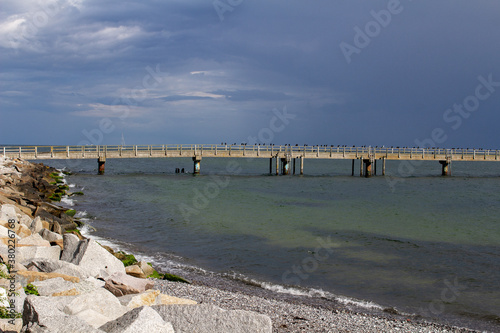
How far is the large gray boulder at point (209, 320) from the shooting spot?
5.62 m

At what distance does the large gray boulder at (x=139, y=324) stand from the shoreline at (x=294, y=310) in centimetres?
302

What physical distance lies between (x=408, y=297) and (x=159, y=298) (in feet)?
22.7

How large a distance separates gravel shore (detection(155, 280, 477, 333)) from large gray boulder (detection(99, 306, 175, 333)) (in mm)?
3057

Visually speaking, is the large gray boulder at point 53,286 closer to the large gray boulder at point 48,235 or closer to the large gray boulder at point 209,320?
the large gray boulder at point 209,320

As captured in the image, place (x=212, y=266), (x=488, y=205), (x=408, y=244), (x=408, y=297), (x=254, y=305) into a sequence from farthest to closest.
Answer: (x=488, y=205)
(x=408, y=244)
(x=212, y=266)
(x=408, y=297)
(x=254, y=305)

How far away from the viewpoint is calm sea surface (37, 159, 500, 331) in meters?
11.1

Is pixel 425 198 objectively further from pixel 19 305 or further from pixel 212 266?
pixel 19 305

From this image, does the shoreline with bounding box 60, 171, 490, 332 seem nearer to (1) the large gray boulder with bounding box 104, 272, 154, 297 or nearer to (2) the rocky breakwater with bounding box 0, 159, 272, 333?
(1) the large gray boulder with bounding box 104, 272, 154, 297

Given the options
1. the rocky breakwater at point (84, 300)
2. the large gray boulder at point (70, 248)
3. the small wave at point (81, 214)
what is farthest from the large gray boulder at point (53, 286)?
the small wave at point (81, 214)

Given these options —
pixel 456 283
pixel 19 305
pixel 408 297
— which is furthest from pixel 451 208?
pixel 19 305

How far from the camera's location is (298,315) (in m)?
8.56

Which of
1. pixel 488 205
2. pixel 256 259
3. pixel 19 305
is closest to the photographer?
pixel 19 305

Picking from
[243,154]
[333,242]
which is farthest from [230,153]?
[333,242]

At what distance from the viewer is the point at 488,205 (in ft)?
107
